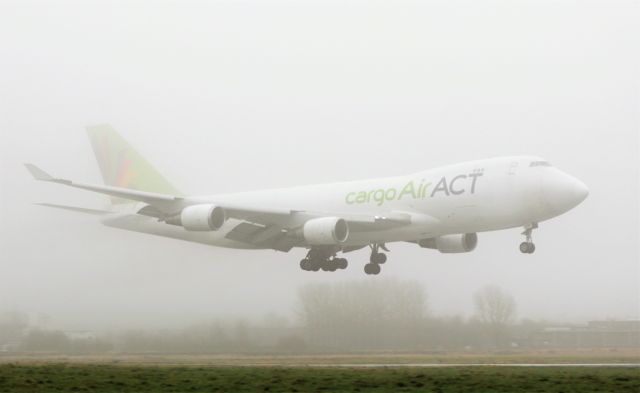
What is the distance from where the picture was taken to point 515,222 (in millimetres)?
42375

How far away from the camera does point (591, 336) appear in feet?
160

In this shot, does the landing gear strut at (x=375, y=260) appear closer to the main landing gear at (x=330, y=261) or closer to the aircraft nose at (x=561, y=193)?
the main landing gear at (x=330, y=261)

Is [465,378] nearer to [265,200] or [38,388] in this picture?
[38,388]

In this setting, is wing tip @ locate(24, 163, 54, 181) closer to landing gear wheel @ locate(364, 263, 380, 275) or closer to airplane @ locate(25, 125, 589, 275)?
airplane @ locate(25, 125, 589, 275)

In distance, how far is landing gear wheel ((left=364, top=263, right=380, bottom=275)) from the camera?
50.1 m

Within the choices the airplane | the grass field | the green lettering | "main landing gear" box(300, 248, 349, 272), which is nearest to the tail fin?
the airplane

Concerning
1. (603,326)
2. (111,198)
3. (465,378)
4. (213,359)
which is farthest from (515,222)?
(111,198)

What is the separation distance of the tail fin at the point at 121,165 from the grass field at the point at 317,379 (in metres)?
28.6

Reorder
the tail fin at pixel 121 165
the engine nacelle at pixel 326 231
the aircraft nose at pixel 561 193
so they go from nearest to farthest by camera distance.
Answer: the aircraft nose at pixel 561 193
the engine nacelle at pixel 326 231
the tail fin at pixel 121 165

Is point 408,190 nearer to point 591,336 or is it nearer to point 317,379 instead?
point 591,336

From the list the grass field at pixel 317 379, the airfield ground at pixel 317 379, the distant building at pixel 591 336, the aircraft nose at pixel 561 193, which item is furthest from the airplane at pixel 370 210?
the grass field at pixel 317 379

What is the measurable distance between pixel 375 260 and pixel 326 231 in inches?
283

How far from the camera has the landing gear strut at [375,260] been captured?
50.1 m

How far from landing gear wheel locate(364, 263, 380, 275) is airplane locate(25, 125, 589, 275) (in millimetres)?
54
